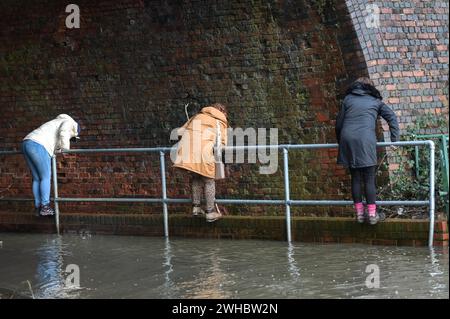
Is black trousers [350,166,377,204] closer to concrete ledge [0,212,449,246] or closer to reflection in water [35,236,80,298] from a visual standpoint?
concrete ledge [0,212,449,246]

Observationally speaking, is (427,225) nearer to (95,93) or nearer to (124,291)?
(124,291)

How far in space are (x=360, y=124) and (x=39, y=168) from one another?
458 cm

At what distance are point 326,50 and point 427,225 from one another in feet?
8.29

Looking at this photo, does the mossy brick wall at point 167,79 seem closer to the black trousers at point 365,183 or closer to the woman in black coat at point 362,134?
the woman in black coat at point 362,134

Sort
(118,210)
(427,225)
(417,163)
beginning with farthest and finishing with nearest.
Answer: (118,210), (417,163), (427,225)

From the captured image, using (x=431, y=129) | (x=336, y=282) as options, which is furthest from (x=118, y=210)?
(x=336, y=282)

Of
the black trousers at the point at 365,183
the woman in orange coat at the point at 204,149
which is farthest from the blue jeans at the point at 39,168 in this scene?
the black trousers at the point at 365,183

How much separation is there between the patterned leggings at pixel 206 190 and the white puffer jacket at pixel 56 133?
7.12ft

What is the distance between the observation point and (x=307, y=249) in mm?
9070

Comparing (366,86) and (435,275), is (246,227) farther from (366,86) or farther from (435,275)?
(435,275)

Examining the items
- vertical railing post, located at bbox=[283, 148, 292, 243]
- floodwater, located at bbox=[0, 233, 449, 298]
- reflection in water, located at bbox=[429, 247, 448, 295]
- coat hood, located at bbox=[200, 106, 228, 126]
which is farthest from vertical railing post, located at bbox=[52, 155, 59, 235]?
reflection in water, located at bbox=[429, 247, 448, 295]

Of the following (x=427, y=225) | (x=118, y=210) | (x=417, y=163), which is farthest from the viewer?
(x=118, y=210)

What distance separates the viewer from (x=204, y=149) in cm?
1009

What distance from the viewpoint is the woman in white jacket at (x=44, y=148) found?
11.3 meters
